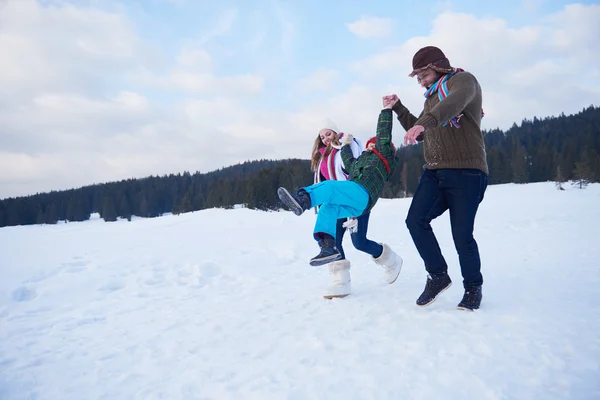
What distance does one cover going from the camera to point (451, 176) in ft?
9.43

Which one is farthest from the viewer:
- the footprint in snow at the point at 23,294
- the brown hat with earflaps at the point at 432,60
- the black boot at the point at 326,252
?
the footprint in snow at the point at 23,294

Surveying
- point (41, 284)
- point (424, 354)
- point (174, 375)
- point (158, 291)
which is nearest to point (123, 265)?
point (41, 284)

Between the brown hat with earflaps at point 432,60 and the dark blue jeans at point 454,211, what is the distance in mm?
945

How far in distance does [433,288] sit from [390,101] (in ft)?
Answer: 6.47

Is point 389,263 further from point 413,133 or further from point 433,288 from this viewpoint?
point 413,133

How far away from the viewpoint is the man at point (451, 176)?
2.83m

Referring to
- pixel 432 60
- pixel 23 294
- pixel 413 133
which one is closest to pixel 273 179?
pixel 23 294

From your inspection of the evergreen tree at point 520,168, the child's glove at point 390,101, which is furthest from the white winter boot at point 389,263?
the evergreen tree at point 520,168

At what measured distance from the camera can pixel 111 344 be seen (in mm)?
2568

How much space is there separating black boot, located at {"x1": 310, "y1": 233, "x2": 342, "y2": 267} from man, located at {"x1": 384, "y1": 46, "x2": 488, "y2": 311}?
78cm

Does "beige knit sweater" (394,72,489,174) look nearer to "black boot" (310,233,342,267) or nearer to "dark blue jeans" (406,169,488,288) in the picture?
"dark blue jeans" (406,169,488,288)

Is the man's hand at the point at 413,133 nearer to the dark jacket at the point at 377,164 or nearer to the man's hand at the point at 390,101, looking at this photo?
the dark jacket at the point at 377,164

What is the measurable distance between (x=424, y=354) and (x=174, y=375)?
158 centimetres

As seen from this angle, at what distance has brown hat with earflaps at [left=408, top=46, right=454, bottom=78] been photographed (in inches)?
116
